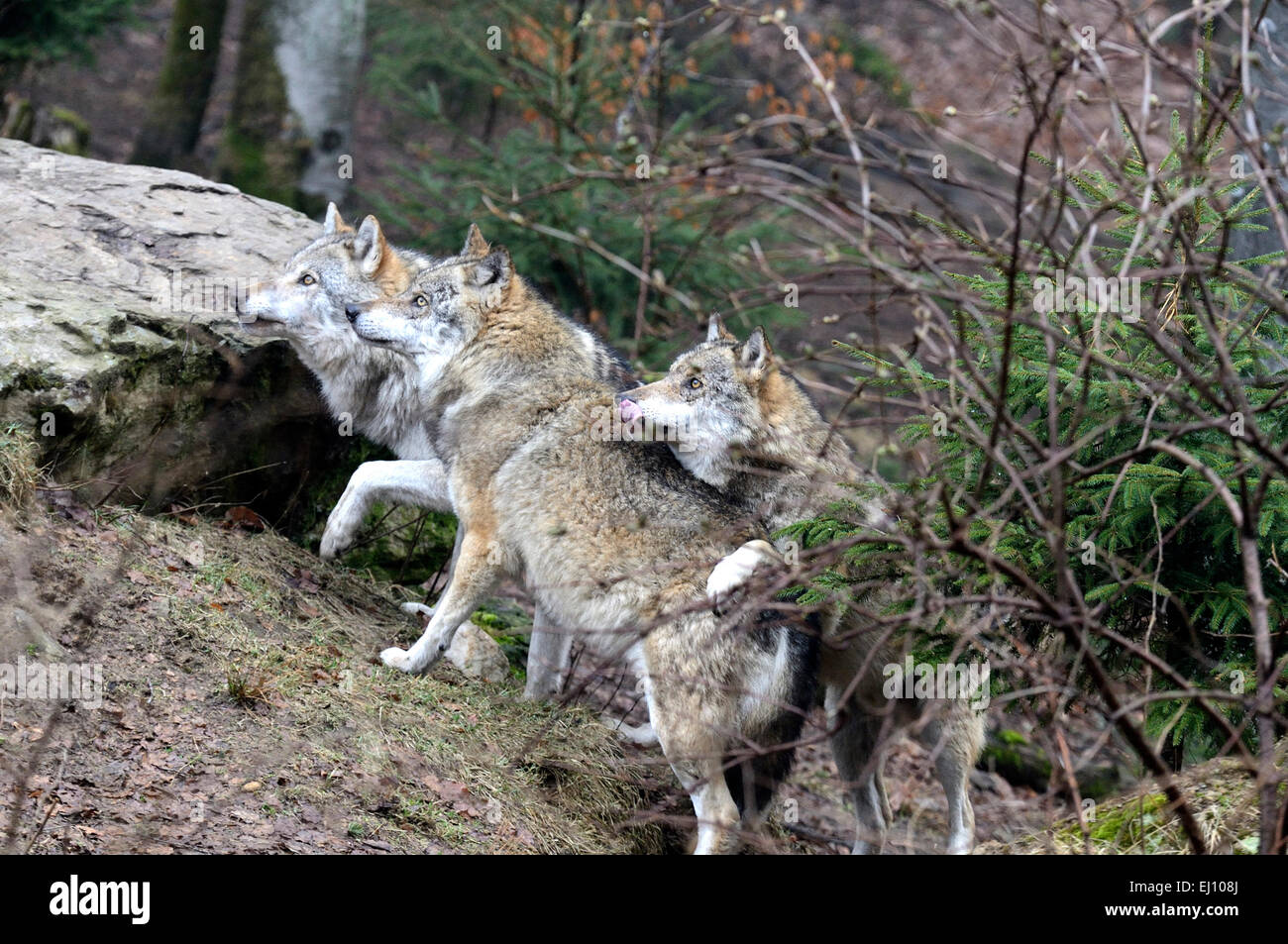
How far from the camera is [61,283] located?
289 inches

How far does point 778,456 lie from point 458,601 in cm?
201

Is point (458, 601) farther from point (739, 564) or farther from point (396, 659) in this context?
point (739, 564)

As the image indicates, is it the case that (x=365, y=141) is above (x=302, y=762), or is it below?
above

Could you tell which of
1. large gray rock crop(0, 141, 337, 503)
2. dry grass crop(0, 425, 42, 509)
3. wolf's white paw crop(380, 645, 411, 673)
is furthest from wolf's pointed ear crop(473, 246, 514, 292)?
dry grass crop(0, 425, 42, 509)

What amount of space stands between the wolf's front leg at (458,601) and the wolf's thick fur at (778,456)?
3.69ft

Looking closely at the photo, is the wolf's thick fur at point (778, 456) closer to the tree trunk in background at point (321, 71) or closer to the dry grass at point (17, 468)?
the dry grass at point (17, 468)

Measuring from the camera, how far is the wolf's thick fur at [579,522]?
596 cm

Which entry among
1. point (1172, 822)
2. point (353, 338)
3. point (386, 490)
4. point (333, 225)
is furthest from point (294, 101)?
point (1172, 822)

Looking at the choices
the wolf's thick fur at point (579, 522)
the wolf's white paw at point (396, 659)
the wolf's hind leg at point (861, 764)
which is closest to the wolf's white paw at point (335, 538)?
the wolf's thick fur at point (579, 522)

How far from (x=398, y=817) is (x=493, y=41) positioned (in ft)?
22.2

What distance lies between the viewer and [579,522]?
6.52 metres
